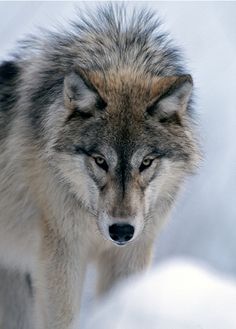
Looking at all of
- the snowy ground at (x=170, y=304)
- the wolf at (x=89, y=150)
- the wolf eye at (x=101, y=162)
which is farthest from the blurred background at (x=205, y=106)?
the wolf eye at (x=101, y=162)

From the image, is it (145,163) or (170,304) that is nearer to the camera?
(145,163)

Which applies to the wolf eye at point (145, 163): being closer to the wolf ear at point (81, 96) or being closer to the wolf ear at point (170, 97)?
the wolf ear at point (170, 97)

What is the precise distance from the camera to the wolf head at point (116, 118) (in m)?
4.41

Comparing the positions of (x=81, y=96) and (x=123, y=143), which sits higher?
(x=81, y=96)

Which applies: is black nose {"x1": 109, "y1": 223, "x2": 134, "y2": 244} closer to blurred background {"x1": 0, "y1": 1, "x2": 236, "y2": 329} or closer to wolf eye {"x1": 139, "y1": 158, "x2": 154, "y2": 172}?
wolf eye {"x1": 139, "y1": 158, "x2": 154, "y2": 172}

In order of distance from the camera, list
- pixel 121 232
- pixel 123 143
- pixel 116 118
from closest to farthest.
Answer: pixel 121 232 < pixel 123 143 < pixel 116 118

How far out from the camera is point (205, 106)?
733cm

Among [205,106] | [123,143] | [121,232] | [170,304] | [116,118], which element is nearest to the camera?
[121,232]

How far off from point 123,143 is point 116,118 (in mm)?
207

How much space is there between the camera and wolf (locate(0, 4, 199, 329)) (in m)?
4.47

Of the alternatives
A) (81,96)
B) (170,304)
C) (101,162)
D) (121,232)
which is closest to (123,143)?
(101,162)

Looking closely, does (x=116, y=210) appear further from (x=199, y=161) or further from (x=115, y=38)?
(x=115, y=38)

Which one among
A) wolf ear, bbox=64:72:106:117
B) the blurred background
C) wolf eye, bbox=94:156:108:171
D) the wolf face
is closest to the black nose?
the wolf face

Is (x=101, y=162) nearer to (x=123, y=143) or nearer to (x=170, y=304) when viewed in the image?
(x=123, y=143)
